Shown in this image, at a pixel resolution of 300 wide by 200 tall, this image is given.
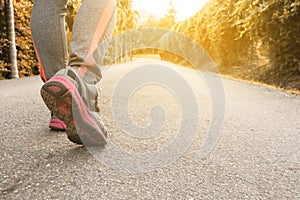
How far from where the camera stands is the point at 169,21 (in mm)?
43188

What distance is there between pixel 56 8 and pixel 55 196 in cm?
72

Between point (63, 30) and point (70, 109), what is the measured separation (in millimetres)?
403

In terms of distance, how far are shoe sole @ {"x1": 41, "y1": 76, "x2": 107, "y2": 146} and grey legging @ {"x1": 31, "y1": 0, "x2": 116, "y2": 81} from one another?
159 millimetres

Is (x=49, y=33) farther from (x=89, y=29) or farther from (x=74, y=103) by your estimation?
(x=74, y=103)

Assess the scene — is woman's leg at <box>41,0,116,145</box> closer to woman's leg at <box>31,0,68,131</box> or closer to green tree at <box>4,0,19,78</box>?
woman's leg at <box>31,0,68,131</box>

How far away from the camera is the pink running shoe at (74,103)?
3.14ft

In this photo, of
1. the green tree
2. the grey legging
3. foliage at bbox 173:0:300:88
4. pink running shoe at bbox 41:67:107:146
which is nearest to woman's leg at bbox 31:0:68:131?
the grey legging

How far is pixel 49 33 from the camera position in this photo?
3.86 ft

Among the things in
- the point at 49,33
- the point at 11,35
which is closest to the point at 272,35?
the point at 11,35

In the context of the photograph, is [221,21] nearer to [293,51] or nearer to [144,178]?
[293,51]

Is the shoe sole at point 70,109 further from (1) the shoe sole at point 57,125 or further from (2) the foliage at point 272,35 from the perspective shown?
(2) the foliage at point 272,35

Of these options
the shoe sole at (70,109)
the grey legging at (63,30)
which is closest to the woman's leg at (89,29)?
the grey legging at (63,30)

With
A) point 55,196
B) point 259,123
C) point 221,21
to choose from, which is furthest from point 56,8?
point 221,21

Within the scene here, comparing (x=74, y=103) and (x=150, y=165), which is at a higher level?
(x=74, y=103)
